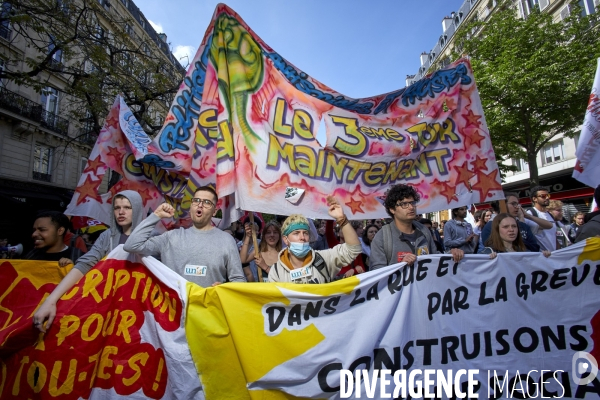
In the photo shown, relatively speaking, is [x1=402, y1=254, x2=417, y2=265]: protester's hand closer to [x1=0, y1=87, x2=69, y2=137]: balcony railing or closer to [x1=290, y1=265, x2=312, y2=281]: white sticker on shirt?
[x1=290, y1=265, x2=312, y2=281]: white sticker on shirt

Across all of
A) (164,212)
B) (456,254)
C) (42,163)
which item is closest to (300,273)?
(164,212)

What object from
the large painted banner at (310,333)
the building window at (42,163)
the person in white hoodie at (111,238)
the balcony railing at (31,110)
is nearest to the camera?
the large painted banner at (310,333)

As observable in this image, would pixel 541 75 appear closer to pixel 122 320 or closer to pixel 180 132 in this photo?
pixel 180 132

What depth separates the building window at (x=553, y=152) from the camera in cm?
2431

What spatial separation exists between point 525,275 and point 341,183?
1.82 meters

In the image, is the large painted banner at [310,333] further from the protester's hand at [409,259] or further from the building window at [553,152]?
the building window at [553,152]

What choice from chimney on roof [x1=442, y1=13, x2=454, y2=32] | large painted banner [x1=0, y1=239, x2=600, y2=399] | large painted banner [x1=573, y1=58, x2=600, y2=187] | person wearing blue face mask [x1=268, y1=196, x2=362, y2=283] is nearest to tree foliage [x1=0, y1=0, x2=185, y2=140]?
large painted banner [x1=0, y1=239, x2=600, y2=399]

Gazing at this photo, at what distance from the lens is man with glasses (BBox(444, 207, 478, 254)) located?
16.9 ft

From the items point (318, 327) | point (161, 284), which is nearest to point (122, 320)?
point (161, 284)

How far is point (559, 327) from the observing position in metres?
2.62

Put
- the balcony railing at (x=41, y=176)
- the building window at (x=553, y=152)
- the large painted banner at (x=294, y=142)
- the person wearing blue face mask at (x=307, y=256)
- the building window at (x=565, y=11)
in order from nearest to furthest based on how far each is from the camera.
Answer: the person wearing blue face mask at (x=307, y=256) → the large painted banner at (x=294, y=142) → the balcony railing at (x=41, y=176) → the building window at (x=565, y=11) → the building window at (x=553, y=152)

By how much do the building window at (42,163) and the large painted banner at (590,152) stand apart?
22.6 meters

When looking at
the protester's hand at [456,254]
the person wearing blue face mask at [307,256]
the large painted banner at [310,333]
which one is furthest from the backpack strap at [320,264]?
the protester's hand at [456,254]

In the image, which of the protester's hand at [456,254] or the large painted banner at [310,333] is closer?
the large painted banner at [310,333]
